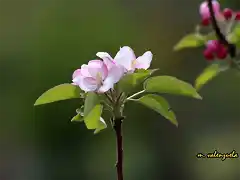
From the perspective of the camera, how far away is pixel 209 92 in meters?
2.71

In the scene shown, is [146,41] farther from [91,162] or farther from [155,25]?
[91,162]

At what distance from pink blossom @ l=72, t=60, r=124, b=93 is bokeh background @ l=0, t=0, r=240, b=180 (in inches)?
73.2

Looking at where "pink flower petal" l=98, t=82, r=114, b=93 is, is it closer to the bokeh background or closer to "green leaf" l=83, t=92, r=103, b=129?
"green leaf" l=83, t=92, r=103, b=129

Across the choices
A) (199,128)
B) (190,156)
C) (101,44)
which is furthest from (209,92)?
(101,44)

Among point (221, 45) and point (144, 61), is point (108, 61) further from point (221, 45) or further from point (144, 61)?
point (221, 45)

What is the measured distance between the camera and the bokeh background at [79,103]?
101 inches

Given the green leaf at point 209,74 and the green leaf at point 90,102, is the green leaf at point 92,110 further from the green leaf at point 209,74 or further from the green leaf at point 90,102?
the green leaf at point 209,74

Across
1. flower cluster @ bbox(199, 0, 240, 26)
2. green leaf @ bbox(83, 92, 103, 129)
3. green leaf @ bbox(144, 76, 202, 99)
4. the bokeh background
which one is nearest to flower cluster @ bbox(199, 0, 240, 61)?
flower cluster @ bbox(199, 0, 240, 26)

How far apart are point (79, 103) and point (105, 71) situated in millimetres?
1907

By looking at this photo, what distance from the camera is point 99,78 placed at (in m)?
0.58

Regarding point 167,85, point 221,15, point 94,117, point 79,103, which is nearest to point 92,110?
point 94,117

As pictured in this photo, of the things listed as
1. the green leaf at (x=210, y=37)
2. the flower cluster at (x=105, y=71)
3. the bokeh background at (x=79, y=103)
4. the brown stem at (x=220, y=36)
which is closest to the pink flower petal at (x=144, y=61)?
the flower cluster at (x=105, y=71)

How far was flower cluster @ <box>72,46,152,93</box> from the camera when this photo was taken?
58 cm

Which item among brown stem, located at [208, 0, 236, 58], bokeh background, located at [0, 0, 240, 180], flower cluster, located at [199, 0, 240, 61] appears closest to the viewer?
brown stem, located at [208, 0, 236, 58]
